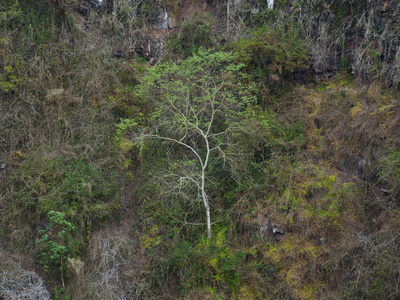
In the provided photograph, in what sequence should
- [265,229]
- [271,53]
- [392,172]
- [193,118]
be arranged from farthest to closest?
[271,53]
[193,118]
[265,229]
[392,172]

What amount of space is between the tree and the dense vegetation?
0.24 feet

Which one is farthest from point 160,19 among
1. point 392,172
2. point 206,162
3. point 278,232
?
point 392,172

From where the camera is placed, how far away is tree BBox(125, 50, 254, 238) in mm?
7707

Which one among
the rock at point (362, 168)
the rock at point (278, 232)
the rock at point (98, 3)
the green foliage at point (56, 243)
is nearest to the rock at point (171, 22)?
the rock at point (98, 3)

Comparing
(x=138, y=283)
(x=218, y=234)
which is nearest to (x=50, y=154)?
(x=138, y=283)

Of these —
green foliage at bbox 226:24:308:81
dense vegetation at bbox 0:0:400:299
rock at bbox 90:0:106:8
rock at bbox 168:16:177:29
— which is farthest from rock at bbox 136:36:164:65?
green foliage at bbox 226:24:308:81

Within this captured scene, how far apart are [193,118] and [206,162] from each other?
1.38 meters

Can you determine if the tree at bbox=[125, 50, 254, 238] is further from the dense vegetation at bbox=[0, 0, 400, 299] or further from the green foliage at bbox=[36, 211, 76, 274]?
the green foliage at bbox=[36, 211, 76, 274]

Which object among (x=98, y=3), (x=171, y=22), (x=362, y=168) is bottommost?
(x=362, y=168)

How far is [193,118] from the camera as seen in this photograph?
8219 millimetres

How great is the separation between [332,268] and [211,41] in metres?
8.17

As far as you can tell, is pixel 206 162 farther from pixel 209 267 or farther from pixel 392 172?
pixel 392 172

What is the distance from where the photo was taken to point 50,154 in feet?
27.5

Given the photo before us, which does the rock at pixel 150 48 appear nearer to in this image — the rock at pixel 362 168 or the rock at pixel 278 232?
the rock at pixel 278 232
